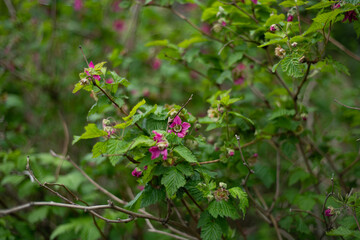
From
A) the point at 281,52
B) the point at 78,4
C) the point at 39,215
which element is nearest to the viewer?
the point at 281,52

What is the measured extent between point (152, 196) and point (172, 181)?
167 millimetres

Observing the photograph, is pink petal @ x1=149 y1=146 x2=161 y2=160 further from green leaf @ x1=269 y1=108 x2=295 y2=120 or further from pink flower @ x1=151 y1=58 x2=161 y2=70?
pink flower @ x1=151 y1=58 x2=161 y2=70

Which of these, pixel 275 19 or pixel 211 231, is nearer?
pixel 211 231

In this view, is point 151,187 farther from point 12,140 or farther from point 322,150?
point 12,140

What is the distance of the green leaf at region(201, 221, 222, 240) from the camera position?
3.77ft

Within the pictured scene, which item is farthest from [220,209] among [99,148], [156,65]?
[156,65]

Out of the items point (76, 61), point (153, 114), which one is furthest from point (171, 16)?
point (153, 114)

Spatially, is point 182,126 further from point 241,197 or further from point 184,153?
point 241,197

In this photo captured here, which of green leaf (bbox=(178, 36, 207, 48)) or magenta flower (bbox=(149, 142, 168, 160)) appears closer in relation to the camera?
magenta flower (bbox=(149, 142, 168, 160))

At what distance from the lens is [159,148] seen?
3.43ft

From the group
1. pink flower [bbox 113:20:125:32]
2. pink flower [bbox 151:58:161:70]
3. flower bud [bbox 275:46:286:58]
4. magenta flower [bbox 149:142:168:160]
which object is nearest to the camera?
magenta flower [bbox 149:142:168:160]

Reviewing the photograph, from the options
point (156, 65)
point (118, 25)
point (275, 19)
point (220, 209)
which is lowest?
point (156, 65)

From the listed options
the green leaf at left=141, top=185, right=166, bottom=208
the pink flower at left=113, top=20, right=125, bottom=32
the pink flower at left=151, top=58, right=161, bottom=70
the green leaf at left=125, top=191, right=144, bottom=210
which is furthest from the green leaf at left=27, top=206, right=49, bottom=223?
the pink flower at left=113, top=20, right=125, bottom=32

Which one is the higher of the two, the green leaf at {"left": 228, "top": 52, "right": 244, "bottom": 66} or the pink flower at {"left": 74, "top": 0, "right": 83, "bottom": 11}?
the green leaf at {"left": 228, "top": 52, "right": 244, "bottom": 66}
